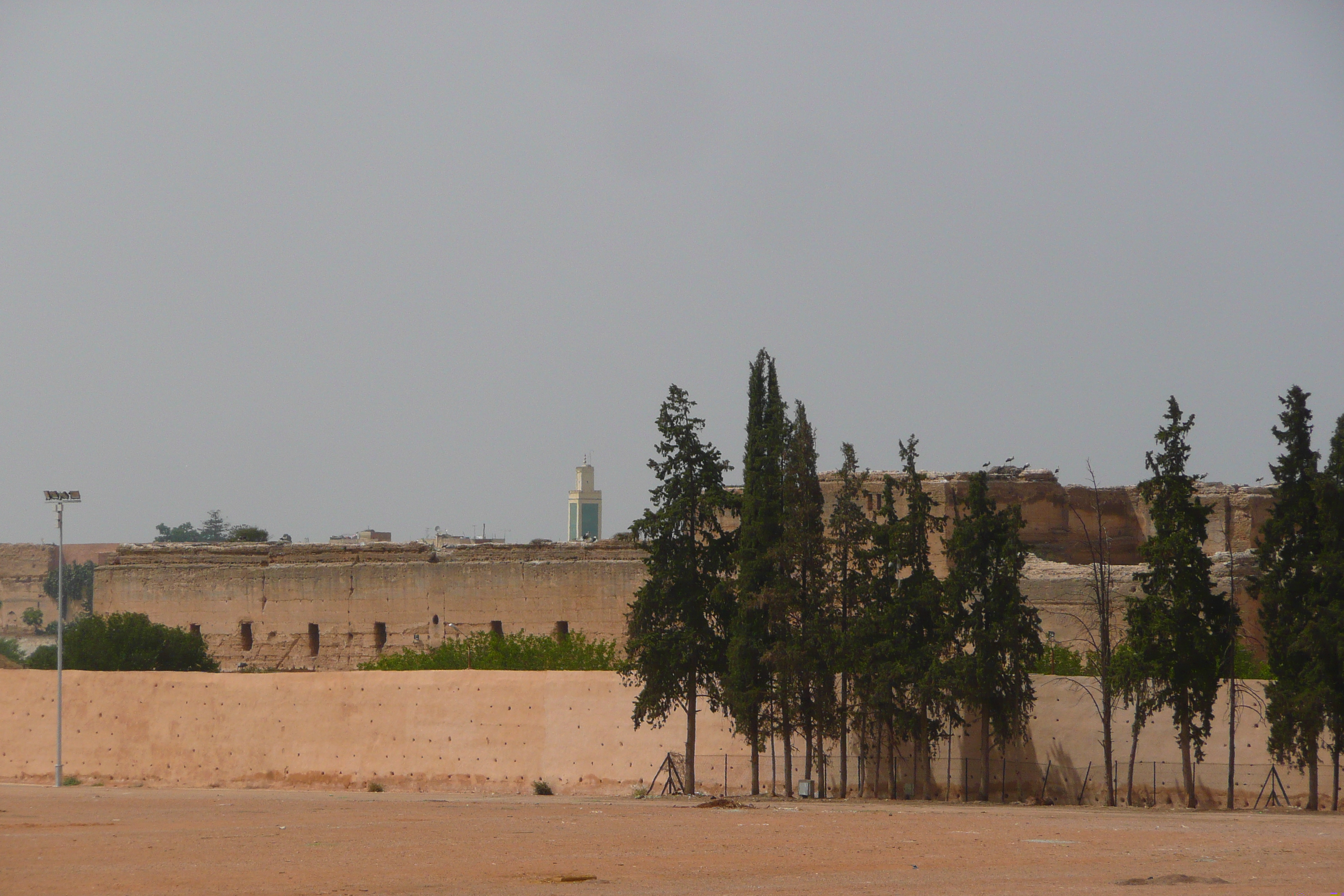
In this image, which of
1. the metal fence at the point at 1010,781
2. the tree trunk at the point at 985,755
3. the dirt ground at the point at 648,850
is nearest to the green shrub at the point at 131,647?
the dirt ground at the point at 648,850

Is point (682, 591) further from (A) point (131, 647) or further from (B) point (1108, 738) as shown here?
(A) point (131, 647)

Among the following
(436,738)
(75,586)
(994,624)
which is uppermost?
(994,624)

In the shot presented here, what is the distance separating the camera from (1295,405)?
66.7 feet

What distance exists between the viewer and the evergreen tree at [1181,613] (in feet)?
67.3

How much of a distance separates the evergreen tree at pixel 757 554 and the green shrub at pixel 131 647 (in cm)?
1429

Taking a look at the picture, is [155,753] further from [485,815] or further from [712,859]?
[712,859]

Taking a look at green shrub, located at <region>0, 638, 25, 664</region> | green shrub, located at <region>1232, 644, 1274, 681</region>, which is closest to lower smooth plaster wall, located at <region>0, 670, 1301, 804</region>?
green shrub, located at <region>1232, 644, 1274, 681</region>

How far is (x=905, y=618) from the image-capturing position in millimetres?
21812

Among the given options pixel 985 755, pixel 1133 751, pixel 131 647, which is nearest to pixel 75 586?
pixel 131 647

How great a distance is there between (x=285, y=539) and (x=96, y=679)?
16.0 metres

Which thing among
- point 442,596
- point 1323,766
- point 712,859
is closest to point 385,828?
point 712,859

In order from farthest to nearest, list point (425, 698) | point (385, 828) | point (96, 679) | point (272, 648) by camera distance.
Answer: point (272, 648) < point (96, 679) < point (425, 698) < point (385, 828)

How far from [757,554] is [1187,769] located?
6.92 metres

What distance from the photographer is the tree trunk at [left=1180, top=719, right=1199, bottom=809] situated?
67.8 ft
